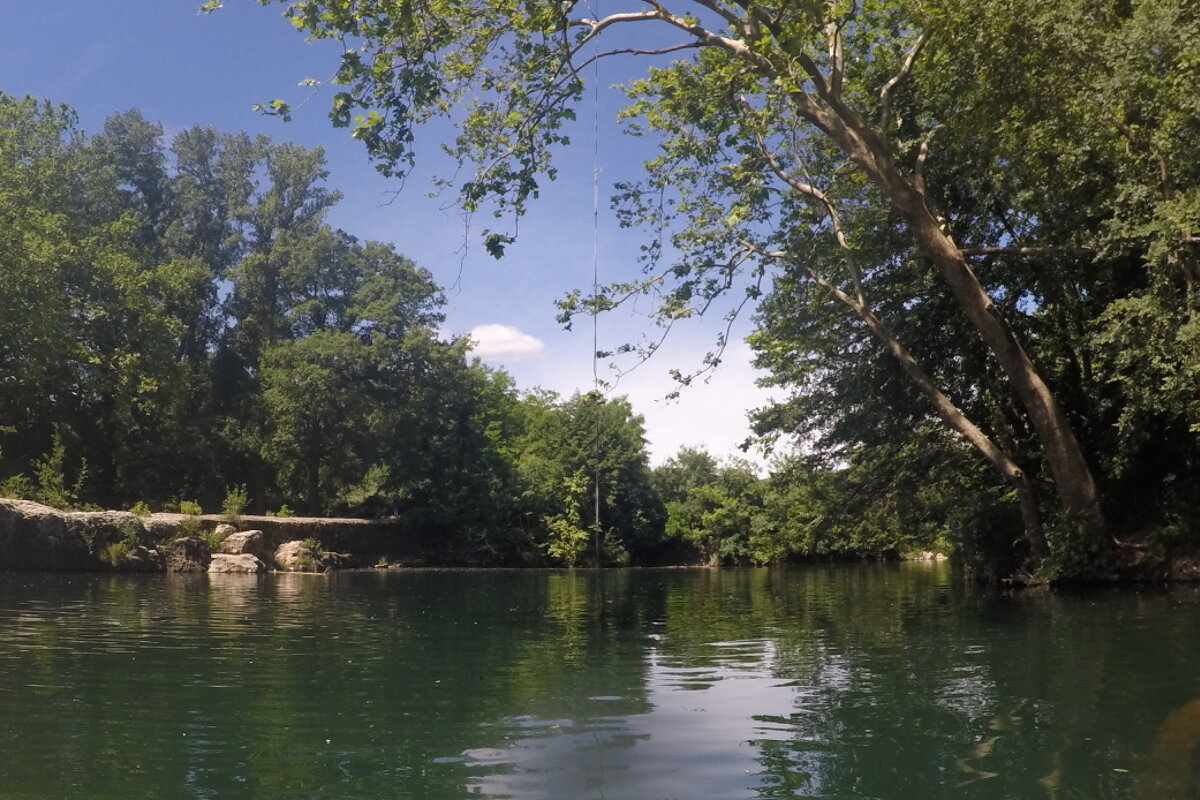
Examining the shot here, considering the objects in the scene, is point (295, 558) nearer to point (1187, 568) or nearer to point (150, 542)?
point (150, 542)

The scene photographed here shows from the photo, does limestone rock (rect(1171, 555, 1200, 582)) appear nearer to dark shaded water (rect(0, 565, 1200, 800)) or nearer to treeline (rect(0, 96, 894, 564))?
dark shaded water (rect(0, 565, 1200, 800))

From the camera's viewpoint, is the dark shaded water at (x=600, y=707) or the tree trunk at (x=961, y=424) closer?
the dark shaded water at (x=600, y=707)

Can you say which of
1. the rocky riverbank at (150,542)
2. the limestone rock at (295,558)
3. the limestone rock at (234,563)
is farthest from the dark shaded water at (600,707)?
the limestone rock at (295,558)

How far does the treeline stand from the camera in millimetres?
37094

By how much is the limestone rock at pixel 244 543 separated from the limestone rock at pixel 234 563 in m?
0.35

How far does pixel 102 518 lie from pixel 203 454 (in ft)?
58.7

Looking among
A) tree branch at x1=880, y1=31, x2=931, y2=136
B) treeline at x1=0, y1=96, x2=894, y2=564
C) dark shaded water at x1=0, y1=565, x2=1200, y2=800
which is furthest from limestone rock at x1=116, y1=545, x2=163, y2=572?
tree branch at x1=880, y1=31, x2=931, y2=136

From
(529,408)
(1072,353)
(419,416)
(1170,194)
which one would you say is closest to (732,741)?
(1170,194)

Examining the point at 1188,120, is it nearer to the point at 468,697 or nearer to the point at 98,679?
the point at 468,697

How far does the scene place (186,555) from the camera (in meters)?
27.1

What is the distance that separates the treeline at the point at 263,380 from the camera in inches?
1460

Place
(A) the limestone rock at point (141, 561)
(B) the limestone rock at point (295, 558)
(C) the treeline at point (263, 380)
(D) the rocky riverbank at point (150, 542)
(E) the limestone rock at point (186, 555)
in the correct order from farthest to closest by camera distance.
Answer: (C) the treeline at point (263, 380), (B) the limestone rock at point (295, 558), (E) the limestone rock at point (186, 555), (A) the limestone rock at point (141, 561), (D) the rocky riverbank at point (150, 542)

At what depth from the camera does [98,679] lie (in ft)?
23.7

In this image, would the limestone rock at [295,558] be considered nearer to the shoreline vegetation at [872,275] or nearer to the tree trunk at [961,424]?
the shoreline vegetation at [872,275]
